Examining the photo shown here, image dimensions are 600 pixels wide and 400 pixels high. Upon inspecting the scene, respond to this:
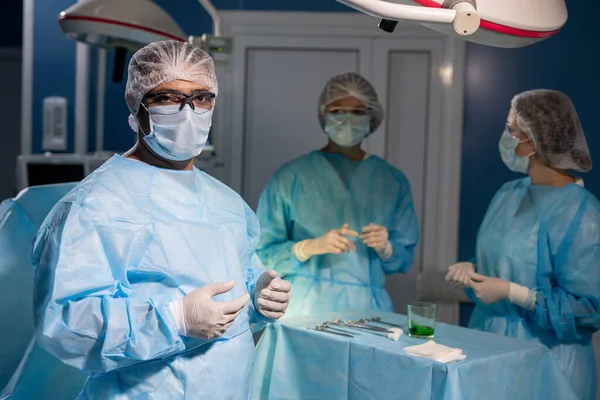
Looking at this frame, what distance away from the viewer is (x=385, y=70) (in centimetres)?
405

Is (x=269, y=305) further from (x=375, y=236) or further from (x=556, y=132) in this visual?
(x=556, y=132)

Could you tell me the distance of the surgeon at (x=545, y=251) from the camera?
222 cm

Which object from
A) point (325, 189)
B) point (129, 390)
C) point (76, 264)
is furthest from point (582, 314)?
point (76, 264)

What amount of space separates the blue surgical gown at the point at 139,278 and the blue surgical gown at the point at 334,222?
932 millimetres

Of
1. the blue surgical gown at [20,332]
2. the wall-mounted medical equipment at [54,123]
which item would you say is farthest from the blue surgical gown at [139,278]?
the wall-mounted medical equipment at [54,123]

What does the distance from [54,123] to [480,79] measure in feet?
7.85

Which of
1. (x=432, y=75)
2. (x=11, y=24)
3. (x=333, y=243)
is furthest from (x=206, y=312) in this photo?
(x=11, y=24)

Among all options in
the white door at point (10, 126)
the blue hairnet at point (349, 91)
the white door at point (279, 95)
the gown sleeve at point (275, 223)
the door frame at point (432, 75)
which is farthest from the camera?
the white door at point (10, 126)

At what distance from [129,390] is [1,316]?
0.67 metres

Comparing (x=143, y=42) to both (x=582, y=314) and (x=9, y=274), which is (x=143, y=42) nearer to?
(x=9, y=274)

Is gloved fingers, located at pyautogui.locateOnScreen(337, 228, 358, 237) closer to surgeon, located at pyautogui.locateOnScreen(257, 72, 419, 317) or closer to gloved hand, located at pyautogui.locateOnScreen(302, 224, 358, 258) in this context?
gloved hand, located at pyautogui.locateOnScreen(302, 224, 358, 258)

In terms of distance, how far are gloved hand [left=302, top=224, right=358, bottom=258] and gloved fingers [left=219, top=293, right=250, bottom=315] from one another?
3.15 feet

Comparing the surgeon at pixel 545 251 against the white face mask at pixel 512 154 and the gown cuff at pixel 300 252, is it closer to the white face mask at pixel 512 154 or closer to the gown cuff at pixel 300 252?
the white face mask at pixel 512 154

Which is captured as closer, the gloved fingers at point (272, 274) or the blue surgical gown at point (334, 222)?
the gloved fingers at point (272, 274)
